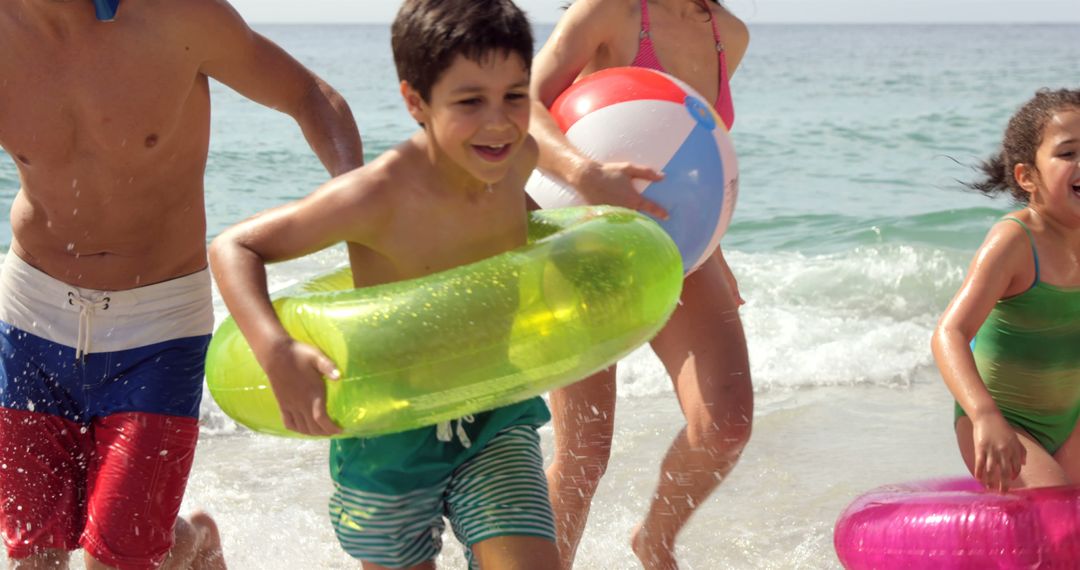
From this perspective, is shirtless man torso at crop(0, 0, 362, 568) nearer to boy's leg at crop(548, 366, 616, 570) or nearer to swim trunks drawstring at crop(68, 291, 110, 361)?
swim trunks drawstring at crop(68, 291, 110, 361)

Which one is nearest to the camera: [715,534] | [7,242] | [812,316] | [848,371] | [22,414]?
[22,414]

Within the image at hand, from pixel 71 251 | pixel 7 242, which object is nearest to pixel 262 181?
pixel 7 242

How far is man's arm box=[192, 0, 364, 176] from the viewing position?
3275mm

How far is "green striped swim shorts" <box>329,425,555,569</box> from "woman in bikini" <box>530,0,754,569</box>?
41.0 inches

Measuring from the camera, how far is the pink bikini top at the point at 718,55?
3840mm

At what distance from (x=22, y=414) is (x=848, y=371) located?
16.4 feet

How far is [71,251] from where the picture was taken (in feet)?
11.0

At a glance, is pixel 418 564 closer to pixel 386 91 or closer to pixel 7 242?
pixel 7 242

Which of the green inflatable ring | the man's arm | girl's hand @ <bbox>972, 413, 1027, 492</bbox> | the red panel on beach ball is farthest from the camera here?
the red panel on beach ball

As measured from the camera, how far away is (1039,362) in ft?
11.8

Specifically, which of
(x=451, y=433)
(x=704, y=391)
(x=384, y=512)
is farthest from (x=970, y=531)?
(x=384, y=512)

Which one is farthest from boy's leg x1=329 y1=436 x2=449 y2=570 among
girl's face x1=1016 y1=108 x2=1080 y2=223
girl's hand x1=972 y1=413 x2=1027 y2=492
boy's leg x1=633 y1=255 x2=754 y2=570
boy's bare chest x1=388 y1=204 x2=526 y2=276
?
girl's face x1=1016 y1=108 x2=1080 y2=223

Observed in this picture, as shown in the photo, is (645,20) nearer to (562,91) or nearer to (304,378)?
(562,91)

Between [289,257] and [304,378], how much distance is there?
27 centimetres
